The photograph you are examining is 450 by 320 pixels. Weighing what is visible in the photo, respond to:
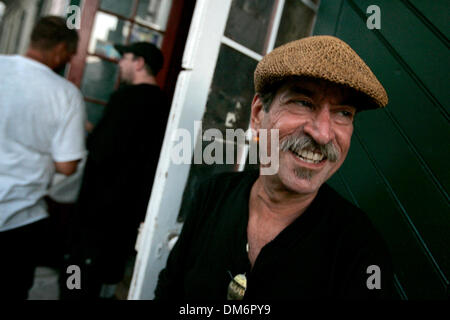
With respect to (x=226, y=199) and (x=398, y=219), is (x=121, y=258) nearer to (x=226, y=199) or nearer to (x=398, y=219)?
(x=226, y=199)

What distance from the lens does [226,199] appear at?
1273 millimetres

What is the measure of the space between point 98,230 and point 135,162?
651mm

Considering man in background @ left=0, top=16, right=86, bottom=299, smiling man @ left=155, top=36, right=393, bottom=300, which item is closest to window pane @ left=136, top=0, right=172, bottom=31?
man in background @ left=0, top=16, right=86, bottom=299

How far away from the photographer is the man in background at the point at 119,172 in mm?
2100

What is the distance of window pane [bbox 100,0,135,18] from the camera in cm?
263

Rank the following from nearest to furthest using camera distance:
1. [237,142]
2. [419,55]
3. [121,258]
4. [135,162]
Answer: [419,55] → [237,142] → [135,162] → [121,258]

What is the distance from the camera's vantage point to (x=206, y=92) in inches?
55.7

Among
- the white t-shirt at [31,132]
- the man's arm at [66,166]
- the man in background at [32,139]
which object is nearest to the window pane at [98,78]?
the man in background at [32,139]

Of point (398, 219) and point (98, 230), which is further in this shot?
point (98, 230)

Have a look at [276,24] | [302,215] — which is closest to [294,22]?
[276,24]

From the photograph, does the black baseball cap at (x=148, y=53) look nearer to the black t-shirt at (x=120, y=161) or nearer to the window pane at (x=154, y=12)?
the black t-shirt at (x=120, y=161)

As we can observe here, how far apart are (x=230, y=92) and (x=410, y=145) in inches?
38.2

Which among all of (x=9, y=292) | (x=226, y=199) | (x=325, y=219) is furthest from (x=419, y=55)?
(x=9, y=292)

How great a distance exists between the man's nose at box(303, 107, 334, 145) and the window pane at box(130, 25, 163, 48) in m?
2.38
